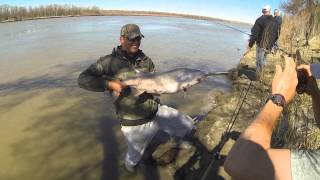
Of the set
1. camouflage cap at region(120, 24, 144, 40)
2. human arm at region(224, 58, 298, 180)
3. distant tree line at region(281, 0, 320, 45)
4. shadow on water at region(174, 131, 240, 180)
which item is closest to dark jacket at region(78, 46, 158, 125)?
camouflage cap at region(120, 24, 144, 40)

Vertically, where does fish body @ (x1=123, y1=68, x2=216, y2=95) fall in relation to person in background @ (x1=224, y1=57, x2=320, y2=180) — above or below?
below

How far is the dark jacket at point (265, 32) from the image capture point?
8.96 metres

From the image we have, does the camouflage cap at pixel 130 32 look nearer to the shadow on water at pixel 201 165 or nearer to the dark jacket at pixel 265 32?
the shadow on water at pixel 201 165

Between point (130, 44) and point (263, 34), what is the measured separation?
550 centimetres

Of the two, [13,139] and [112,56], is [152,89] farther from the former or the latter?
[13,139]

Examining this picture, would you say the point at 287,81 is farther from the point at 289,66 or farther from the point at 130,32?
the point at 130,32

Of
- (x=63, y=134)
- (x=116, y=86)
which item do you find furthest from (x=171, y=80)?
(x=63, y=134)

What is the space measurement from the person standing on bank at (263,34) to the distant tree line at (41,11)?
34.0 metres

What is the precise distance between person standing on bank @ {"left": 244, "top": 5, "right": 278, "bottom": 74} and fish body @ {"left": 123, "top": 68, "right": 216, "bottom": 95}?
506cm

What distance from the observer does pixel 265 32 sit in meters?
→ 8.94

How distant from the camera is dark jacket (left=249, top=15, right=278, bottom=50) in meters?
8.96

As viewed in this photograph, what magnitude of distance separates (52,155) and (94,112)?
2.09 metres

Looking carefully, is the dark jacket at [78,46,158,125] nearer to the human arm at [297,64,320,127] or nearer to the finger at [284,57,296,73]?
the human arm at [297,64,320,127]

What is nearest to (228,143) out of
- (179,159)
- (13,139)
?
(179,159)
